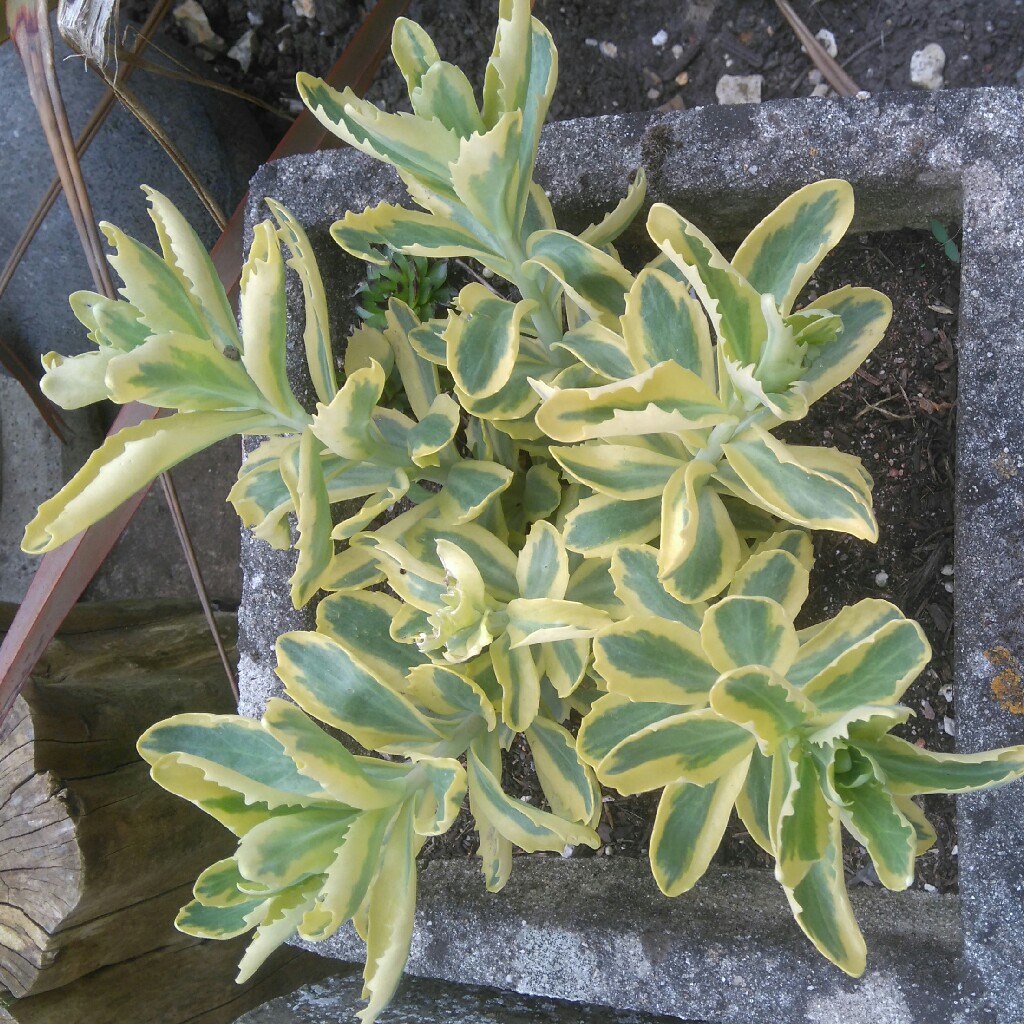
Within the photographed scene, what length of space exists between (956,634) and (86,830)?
3.62 ft

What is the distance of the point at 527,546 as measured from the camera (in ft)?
2.76

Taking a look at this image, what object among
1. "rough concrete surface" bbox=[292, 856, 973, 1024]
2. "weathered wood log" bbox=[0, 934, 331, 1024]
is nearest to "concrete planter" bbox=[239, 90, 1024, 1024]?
"rough concrete surface" bbox=[292, 856, 973, 1024]

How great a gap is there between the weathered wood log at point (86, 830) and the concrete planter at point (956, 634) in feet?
1.18

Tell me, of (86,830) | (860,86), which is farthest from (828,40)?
(86,830)

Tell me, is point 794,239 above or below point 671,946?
above

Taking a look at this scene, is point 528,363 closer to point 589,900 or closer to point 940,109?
point 940,109

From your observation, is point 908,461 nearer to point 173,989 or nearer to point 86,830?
point 86,830

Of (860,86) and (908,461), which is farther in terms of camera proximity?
(860,86)

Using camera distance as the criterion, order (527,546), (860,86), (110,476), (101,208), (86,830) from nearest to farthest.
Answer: (110,476) < (527,546) < (86,830) < (860,86) < (101,208)

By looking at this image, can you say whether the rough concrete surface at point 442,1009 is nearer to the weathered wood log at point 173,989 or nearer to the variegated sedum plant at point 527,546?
the variegated sedum plant at point 527,546

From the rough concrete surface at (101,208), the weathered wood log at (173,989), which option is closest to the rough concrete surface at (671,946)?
the weathered wood log at (173,989)

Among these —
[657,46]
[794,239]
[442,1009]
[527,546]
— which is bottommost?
[442,1009]

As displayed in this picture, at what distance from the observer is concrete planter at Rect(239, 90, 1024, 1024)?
2.75 feet

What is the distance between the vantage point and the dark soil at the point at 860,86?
1018mm
